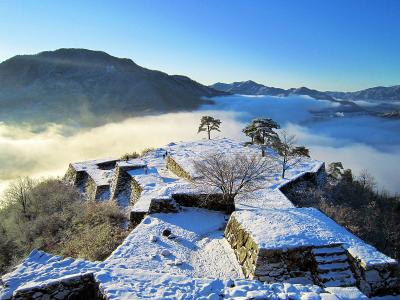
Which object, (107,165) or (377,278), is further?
(107,165)

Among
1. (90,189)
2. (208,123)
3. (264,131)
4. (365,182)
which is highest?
(264,131)

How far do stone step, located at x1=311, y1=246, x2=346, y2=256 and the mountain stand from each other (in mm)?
135433

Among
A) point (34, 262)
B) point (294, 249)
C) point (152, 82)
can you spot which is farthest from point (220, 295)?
point (152, 82)

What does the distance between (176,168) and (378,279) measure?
53.0ft

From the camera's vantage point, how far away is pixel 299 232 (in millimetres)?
11031

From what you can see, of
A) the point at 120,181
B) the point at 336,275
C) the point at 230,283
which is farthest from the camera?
the point at 120,181

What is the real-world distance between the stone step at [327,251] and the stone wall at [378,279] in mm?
784

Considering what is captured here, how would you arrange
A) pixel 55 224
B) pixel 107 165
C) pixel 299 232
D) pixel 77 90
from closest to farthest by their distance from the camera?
Answer: pixel 299 232 < pixel 55 224 < pixel 107 165 < pixel 77 90

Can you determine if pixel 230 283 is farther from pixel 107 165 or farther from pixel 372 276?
pixel 107 165

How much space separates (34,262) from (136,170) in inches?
597

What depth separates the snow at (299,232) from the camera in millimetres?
10242

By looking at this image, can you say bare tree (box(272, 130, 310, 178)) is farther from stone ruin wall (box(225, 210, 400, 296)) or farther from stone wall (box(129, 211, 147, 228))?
stone ruin wall (box(225, 210, 400, 296))

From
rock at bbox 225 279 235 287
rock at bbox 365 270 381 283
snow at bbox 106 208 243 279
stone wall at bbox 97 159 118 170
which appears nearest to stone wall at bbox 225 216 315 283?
snow at bbox 106 208 243 279

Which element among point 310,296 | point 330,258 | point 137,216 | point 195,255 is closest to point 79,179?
point 137,216
